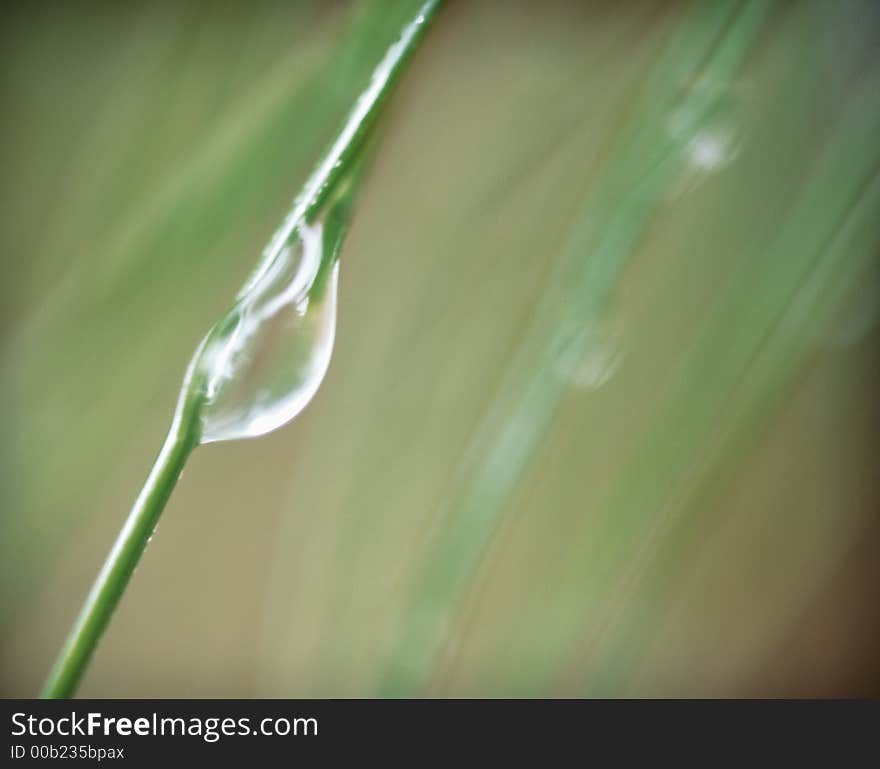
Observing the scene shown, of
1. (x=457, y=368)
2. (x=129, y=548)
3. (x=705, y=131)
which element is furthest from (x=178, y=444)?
(x=705, y=131)

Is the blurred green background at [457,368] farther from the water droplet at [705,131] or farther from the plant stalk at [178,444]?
the plant stalk at [178,444]

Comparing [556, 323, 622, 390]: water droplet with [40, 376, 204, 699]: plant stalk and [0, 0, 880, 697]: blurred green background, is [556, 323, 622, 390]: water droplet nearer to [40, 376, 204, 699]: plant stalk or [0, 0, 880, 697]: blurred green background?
[0, 0, 880, 697]: blurred green background

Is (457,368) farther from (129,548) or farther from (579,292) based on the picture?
(129,548)

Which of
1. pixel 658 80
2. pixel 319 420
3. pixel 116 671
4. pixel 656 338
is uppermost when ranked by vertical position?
pixel 658 80

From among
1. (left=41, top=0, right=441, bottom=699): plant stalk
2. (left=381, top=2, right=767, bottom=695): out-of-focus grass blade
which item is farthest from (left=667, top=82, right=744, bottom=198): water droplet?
(left=41, top=0, right=441, bottom=699): plant stalk

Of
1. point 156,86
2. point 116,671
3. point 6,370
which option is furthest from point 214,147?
point 116,671

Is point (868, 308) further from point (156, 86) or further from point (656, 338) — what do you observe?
point (156, 86)
